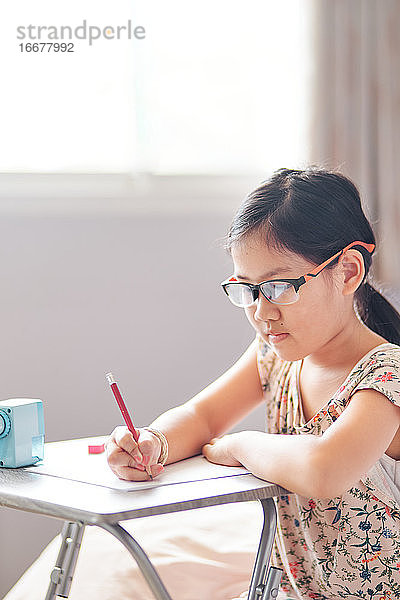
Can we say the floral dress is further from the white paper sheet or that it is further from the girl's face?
the white paper sheet

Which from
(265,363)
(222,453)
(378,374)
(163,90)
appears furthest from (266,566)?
(163,90)

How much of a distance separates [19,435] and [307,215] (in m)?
0.53

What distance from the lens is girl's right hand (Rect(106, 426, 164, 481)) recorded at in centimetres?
108

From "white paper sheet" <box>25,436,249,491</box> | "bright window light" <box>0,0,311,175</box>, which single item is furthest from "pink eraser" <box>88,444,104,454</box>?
"bright window light" <box>0,0,311,175</box>

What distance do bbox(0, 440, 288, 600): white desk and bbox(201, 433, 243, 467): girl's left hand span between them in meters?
0.06

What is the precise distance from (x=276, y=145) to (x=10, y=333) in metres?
0.96

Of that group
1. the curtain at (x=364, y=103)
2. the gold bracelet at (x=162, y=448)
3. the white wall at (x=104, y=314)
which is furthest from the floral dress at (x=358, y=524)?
the curtain at (x=364, y=103)

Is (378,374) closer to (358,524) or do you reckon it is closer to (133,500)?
(358,524)

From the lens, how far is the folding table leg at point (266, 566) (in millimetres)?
1090

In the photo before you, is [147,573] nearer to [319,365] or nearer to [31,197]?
[319,365]

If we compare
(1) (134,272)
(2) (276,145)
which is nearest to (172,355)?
(1) (134,272)

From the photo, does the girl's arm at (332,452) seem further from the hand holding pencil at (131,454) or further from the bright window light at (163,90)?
the bright window light at (163,90)

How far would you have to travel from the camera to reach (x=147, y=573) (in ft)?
3.14

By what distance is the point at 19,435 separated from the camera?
1149 millimetres
